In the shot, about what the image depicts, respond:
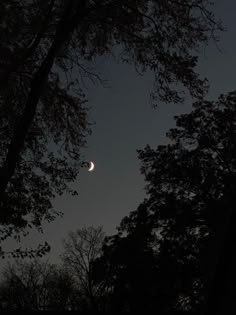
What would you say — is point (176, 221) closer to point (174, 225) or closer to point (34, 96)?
point (174, 225)

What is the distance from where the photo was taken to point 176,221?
31953mm

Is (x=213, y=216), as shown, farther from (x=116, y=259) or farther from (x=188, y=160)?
(x=116, y=259)

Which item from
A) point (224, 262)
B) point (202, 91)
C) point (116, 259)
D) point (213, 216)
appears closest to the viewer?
point (224, 262)

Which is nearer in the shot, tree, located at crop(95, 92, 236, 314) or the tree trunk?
the tree trunk

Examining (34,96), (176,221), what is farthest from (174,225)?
(34,96)

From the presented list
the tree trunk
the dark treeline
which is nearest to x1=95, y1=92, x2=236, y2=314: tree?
the dark treeline

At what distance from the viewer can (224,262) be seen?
2869 millimetres

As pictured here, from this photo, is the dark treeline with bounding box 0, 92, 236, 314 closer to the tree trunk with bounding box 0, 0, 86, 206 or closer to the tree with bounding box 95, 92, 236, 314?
the tree with bounding box 95, 92, 236, 314

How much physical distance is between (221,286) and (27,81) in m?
11.3

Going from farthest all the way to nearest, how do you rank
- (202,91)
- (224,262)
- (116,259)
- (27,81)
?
(116,259), (27,81), (202,91), (224,262)

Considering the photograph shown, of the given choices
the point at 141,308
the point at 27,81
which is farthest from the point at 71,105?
the point at 141,308

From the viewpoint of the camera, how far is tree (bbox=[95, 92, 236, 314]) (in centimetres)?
2995

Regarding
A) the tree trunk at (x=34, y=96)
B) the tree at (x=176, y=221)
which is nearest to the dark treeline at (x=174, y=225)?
the tree at (x=176, y=221)

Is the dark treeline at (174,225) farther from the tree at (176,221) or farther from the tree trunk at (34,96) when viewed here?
the tree trunk at (34,96)
